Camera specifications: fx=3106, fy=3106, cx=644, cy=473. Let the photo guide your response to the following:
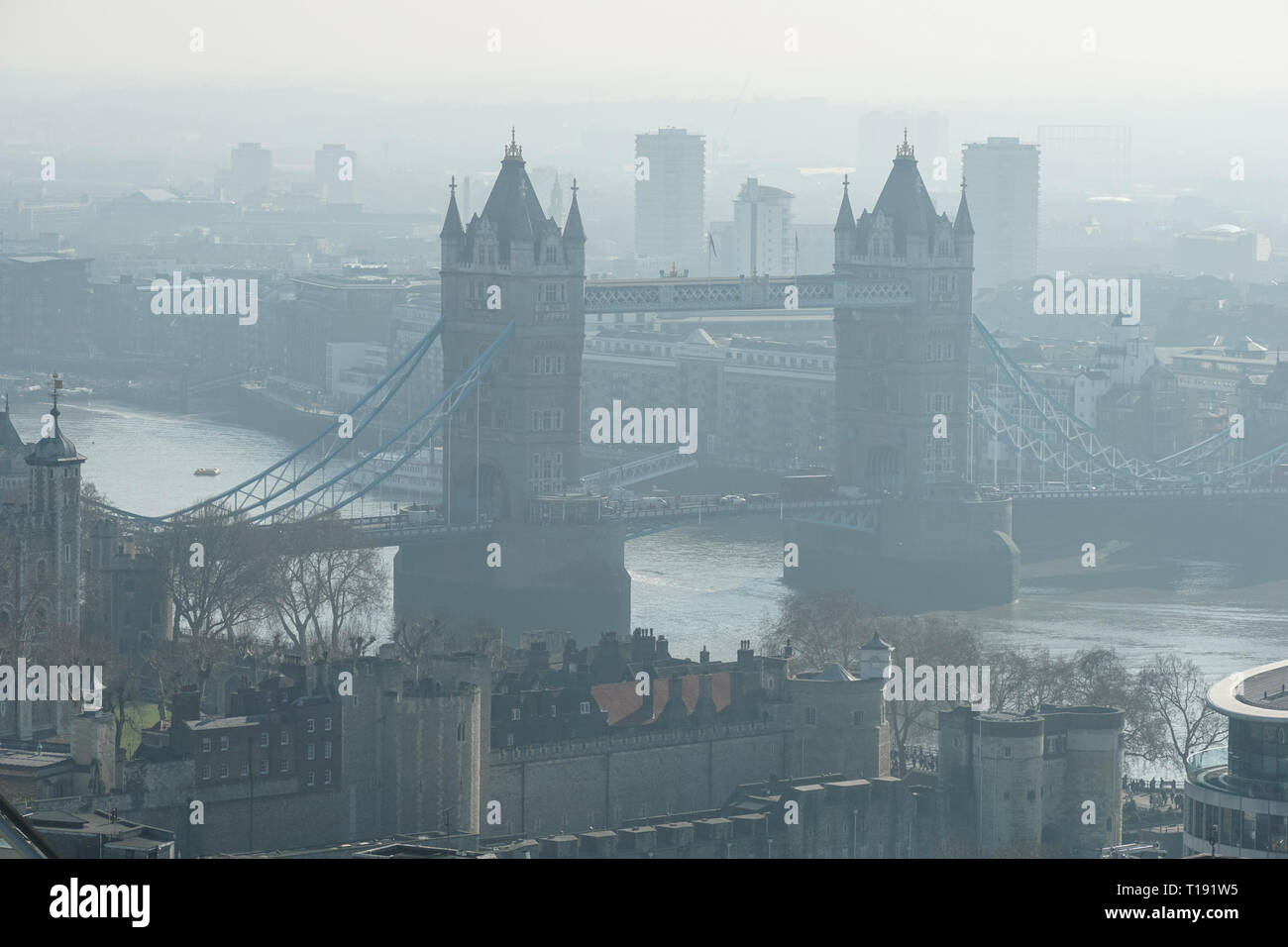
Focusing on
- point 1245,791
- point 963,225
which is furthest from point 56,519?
point 963,225

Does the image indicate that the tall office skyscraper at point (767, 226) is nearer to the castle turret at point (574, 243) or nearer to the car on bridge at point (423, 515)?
the castle turret at point (574, 243)

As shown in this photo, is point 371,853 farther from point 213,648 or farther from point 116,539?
point 116,539

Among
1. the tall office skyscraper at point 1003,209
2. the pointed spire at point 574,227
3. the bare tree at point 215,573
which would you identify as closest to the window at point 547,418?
the pointed spire at point 574,227

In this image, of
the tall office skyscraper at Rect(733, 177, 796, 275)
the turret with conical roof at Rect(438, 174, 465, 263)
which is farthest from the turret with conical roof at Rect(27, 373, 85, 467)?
the tall office skyscraper at Rect(733, 177, 796, 275)

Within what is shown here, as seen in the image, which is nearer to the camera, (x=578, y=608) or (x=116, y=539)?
(x=116, y=539)

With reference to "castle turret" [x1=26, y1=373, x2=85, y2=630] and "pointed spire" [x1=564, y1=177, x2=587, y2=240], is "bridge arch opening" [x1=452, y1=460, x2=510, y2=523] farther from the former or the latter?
"castle turret" [x1=26, y1=373, x2=85, y2=630]

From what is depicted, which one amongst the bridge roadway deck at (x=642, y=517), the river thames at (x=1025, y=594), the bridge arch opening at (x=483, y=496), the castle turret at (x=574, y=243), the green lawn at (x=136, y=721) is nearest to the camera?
the green lawn at (x=136, y=721)

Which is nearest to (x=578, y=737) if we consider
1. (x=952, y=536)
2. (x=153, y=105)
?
(x=952, y=536)
